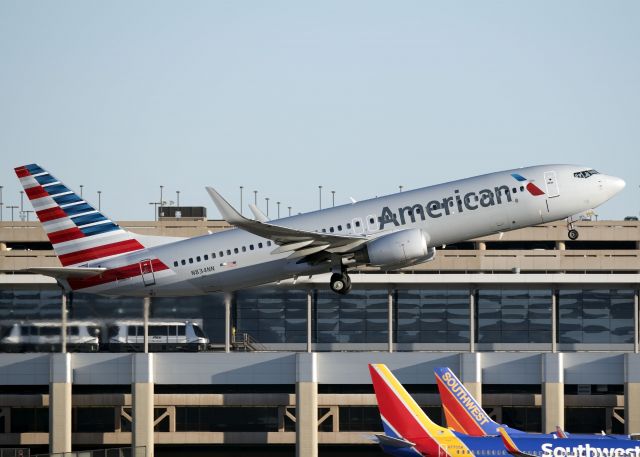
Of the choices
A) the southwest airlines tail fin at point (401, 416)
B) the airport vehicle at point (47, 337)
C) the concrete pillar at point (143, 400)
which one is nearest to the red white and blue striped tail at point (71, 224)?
the airport vehicle at point (47, 337)

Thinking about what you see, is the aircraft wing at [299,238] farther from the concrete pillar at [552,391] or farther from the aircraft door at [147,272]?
the concrete pillar at [552,391]

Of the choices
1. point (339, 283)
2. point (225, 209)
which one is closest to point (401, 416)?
point (339, 283)

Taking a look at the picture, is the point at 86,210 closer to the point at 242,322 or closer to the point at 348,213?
the point at 348,213

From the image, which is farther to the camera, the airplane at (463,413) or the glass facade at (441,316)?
the glass facade at (441,316)

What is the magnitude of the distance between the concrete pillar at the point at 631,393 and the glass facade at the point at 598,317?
34.8m

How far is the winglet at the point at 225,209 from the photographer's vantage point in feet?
187

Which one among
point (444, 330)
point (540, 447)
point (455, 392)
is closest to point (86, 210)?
point (455, 392)

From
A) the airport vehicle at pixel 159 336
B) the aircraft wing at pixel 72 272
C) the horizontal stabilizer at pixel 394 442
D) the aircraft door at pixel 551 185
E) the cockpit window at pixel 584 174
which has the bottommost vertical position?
the horizontal stabilizer at pixel 394 442

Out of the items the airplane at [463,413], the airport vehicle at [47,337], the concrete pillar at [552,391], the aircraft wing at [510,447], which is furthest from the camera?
the airport vehicle at [47,337]

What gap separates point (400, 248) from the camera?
59938mm

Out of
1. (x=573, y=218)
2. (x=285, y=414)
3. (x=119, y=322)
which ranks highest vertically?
(x=573, y=218)

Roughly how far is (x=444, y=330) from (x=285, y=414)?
35265 mm

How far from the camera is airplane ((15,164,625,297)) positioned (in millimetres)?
60625

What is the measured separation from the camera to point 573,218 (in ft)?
221
